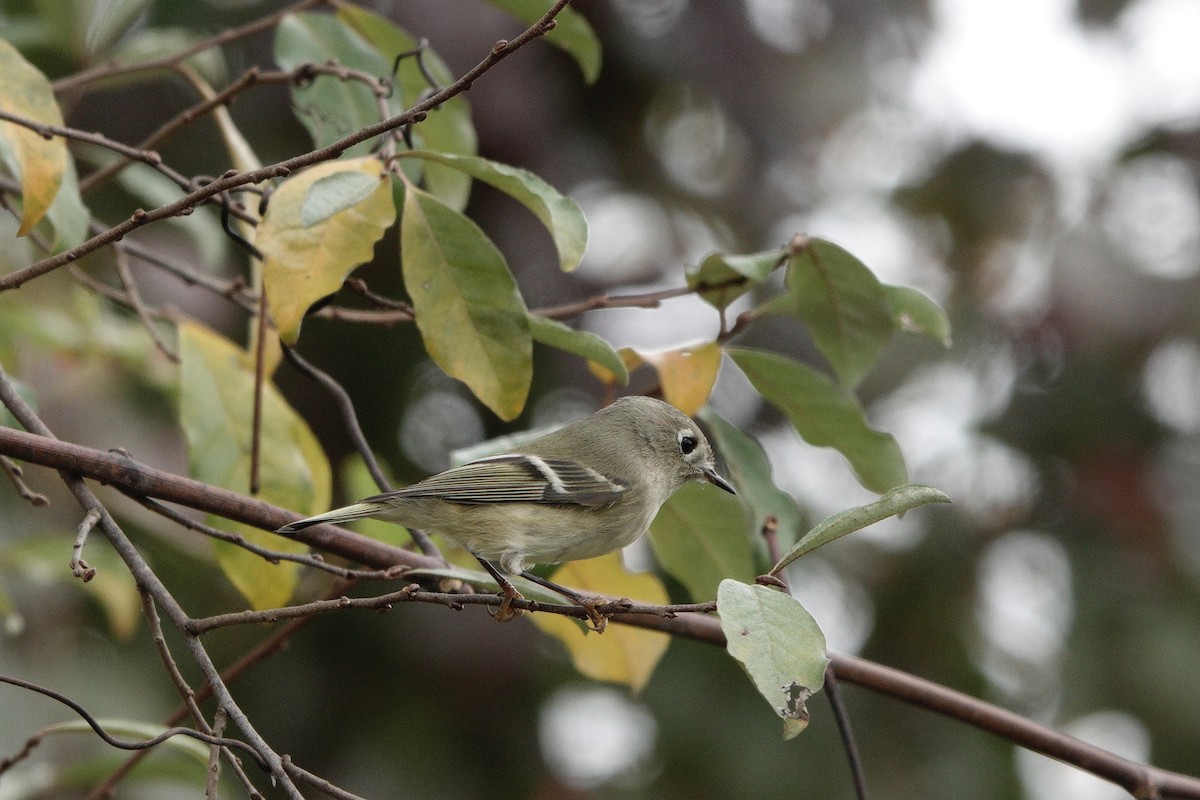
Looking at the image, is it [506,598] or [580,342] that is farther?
[580,342]

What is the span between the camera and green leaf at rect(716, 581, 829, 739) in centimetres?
103

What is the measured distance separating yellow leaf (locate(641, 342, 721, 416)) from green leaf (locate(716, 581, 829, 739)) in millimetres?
625

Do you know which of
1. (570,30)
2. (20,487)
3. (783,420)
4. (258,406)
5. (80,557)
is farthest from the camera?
(783,420)

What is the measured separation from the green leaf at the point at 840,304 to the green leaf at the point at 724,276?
0.16 ft

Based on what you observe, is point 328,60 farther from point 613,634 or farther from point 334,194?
point 613,634

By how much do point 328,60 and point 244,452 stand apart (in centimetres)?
63

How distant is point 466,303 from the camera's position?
1.50m

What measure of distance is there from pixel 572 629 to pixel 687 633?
27cm

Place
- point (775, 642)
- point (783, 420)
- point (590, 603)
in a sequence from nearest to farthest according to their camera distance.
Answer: point (775, 642) < point (590, 603) < point (783, 420)

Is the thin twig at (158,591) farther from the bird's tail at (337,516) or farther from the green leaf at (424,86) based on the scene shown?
the green leaf at (424,86)

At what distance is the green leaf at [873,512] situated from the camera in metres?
1.10

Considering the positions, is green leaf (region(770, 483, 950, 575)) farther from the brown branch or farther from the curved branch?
the brown branch

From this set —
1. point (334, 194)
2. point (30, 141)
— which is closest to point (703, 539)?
point (334, 194)

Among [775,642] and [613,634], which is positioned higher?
[775,642]
